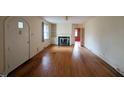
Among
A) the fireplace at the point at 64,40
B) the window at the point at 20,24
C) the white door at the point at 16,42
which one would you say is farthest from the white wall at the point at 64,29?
the window at the point at 20,24

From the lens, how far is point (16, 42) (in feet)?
17.9

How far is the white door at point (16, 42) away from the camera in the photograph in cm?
469

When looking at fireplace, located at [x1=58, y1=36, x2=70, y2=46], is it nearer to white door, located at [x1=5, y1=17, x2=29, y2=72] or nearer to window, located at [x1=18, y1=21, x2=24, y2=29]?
white door, located at [x1=5, y1=17, x2=29, y2=72]

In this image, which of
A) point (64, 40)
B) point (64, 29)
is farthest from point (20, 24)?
point (64, 40)

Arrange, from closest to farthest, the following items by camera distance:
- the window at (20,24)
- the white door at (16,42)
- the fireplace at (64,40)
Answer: the white door at (16,42) < the window at (20,24) < the fireplace at (64,40)

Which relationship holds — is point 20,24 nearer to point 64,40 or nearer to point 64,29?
point 64,29

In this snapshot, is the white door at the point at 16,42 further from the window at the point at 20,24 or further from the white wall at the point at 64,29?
the white wall at the point at 64,29

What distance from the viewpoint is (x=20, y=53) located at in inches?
235

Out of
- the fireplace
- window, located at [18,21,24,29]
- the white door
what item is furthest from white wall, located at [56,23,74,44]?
window, located at [18,21,24,29]

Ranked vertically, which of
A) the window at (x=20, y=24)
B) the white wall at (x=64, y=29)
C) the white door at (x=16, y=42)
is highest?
the white wall at (x=64, y=29)
